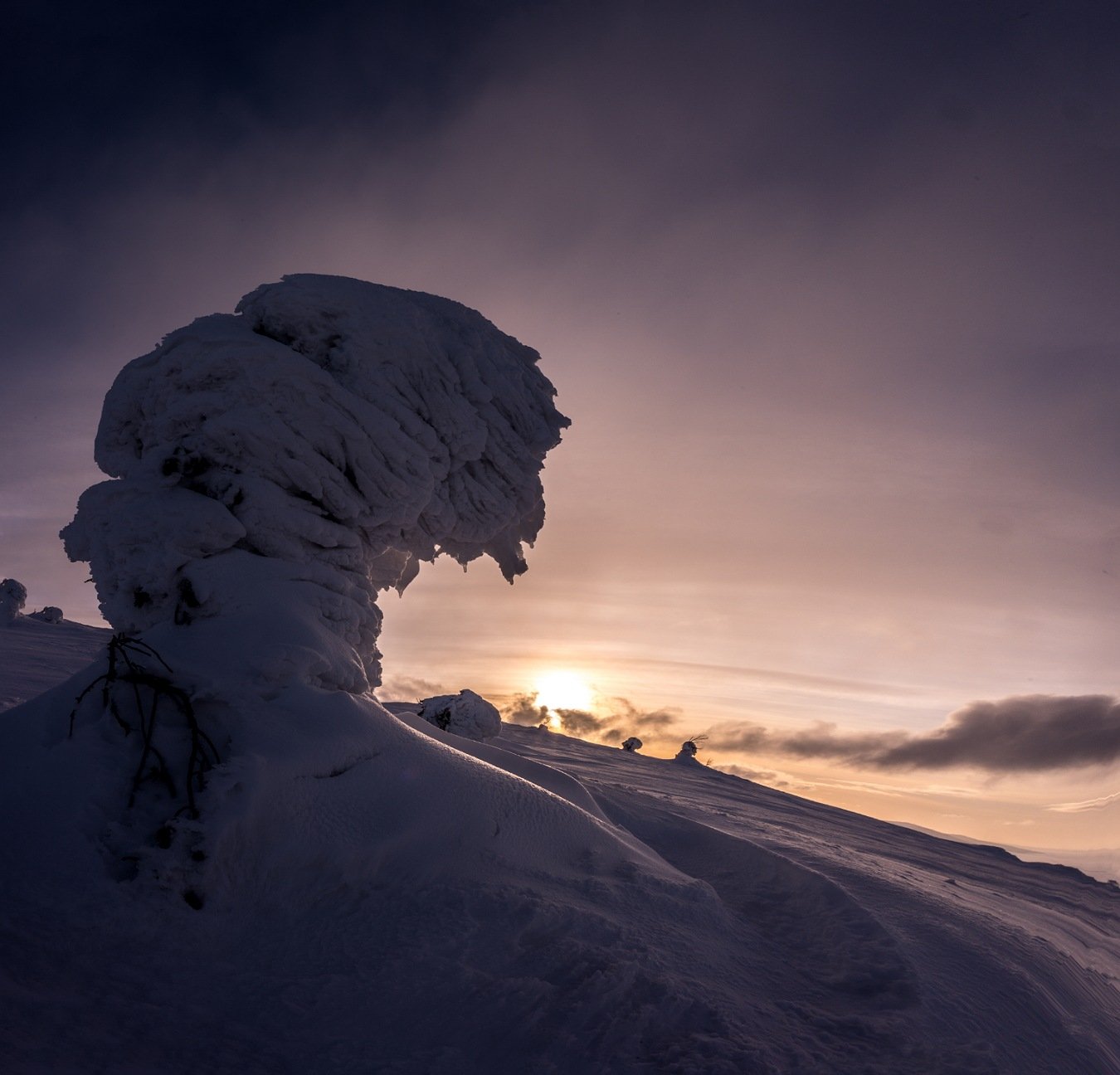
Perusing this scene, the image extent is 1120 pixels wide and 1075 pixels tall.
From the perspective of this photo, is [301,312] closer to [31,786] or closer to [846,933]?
[31,786]

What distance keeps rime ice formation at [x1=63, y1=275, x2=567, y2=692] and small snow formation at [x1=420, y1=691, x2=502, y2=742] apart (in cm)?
335

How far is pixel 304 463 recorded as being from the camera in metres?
6.19

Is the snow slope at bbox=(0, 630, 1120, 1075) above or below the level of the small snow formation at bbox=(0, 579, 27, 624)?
below

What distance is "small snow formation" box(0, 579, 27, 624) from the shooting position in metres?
19.3

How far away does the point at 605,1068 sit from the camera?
3141mm

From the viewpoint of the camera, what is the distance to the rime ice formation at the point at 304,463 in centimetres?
558

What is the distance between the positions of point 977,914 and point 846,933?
1555 millimetres

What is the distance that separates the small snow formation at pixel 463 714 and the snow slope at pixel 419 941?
4.90 meters

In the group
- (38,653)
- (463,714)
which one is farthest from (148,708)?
(38,653)

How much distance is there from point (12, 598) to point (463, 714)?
1635cm

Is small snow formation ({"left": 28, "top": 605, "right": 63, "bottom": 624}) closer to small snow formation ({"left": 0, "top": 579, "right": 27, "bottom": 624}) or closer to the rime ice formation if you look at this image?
small snow formation ({"left": 0, "top": 579, "right": 27, "bottom": 624})

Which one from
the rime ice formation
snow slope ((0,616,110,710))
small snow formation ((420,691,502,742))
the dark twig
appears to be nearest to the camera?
the dark twig

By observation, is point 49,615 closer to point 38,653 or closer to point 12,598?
point 12,598

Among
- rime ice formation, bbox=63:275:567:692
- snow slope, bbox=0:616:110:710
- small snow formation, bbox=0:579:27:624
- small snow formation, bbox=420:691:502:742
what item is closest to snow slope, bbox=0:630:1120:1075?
rime ice formation, bbox=63:275:567:692
